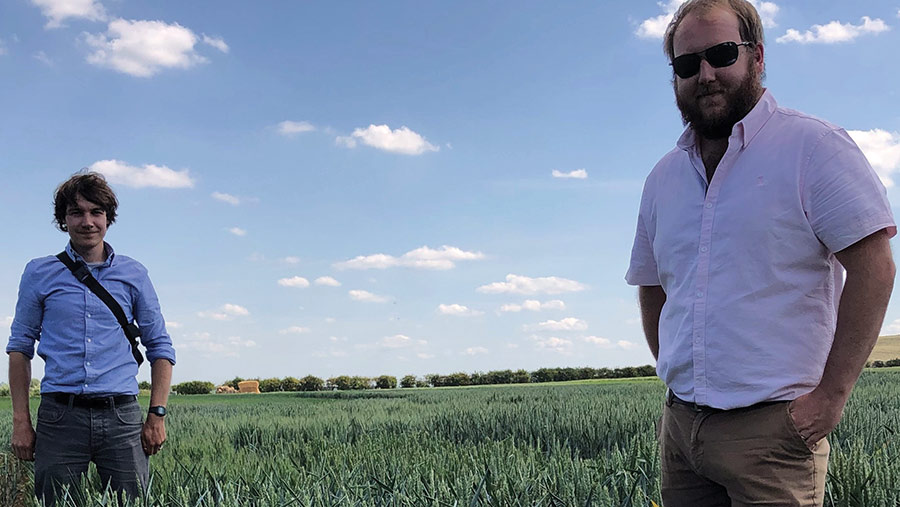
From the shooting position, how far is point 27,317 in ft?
12.3

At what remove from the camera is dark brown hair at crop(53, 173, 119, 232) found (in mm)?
3658

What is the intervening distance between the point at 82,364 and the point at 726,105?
3185 millimetres

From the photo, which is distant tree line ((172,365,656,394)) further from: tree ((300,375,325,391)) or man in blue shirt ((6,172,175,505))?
man in blue shirt ((6,172,175,505))

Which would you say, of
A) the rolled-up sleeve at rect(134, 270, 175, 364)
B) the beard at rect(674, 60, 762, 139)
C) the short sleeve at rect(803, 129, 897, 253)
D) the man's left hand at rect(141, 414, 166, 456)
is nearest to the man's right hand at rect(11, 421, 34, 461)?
the man's left hand at rect(141, 414, 166, 456)

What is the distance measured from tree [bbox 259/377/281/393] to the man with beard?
3733 cm

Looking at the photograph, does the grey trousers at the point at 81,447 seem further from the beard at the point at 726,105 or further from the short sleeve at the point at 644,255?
the beard at the point at 726,105

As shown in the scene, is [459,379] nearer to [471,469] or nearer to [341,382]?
[341,382]

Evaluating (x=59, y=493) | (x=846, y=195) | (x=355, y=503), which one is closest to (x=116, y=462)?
(x=59, y=493)

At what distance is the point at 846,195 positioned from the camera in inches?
77.5

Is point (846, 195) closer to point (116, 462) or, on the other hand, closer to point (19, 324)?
point (116, 462)

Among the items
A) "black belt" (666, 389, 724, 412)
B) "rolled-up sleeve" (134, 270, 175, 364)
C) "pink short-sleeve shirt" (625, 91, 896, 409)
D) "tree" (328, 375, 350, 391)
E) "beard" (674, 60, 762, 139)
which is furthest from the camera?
"tree" (328, 375, 350, 391)

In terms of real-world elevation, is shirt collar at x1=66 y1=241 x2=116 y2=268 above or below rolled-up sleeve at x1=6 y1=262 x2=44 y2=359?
above

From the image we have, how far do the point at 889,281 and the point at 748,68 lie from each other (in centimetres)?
77

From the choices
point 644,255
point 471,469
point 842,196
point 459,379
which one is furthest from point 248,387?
point 842,196
